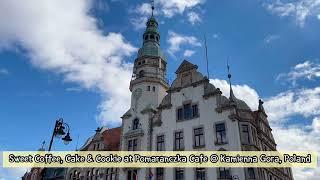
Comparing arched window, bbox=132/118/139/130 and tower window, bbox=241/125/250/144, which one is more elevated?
arched window, bbox=132/118/139/130

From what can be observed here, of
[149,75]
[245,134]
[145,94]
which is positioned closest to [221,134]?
[245,134]

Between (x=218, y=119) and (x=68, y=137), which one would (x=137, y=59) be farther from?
(x=68, y=137)

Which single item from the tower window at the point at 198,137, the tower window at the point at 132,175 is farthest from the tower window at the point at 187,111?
the tower window at the point at 132,175

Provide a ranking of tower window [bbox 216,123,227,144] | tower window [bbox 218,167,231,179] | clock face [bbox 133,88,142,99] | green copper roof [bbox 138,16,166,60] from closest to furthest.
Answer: tower window [bbox 218,167,231,179] < tower window [bbox 216,123,227,144] < clock face [bbox 133,88,142,99] < green copper roof [bbox 138,16,166,60]

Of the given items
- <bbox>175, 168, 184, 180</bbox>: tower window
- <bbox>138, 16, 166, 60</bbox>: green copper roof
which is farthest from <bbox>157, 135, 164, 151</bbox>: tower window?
<bbox>138, 16, 166, 60</bbox>: green copper roof

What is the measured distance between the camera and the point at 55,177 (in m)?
52.8

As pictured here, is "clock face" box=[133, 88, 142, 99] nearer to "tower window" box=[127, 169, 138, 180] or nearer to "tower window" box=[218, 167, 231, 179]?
"tower window" box=[127, 169, 138, 180]

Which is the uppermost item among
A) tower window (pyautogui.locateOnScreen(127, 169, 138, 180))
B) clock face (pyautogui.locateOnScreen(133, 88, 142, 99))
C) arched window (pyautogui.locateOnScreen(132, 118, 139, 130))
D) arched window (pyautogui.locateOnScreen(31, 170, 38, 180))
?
clock face (pyautogui.locateOnScreen(133, 88, 142, 99))

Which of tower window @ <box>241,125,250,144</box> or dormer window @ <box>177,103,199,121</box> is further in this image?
dormer window @ <box>177,103,199,121</box>

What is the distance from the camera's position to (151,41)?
181 feet

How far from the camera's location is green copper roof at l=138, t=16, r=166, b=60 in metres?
52.5

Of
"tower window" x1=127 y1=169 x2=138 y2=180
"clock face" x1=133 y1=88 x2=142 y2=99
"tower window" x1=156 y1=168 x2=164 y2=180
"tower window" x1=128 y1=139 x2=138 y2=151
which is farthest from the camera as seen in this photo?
"clock face" x1=133 y1=88 x2=142 y2=99

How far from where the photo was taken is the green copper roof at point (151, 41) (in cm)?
5252

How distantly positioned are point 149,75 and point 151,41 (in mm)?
7971
